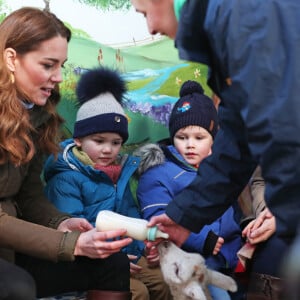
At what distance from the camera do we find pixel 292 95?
103 cm

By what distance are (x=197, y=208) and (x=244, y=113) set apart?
577 mm

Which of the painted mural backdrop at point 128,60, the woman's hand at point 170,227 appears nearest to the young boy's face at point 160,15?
the woman's hand at point 170,227

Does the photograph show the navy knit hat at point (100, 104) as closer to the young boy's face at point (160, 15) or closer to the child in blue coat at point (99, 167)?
the child in blue coat at point (99, 167)

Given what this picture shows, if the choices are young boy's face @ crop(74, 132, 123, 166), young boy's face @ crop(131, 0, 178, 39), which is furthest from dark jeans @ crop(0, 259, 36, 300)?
young boy's face @ crop(74, 132, 123, 166)

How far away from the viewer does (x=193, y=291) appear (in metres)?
1.91

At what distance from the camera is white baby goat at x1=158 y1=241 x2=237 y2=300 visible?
1.91 m

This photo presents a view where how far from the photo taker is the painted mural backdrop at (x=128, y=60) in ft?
8.98

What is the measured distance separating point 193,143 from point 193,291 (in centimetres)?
92

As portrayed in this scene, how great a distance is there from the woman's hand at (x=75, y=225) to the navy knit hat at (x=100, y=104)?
0.56m

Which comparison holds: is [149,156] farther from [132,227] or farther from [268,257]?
[132,227]

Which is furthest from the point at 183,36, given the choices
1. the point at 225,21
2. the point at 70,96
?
the point at 70,96

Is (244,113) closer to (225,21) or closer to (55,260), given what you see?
(225,21)

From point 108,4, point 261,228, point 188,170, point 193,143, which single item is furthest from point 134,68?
point 261,228

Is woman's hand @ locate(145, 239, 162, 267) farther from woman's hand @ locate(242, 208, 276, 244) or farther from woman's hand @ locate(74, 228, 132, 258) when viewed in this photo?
woman's hand @ locate(242, 208, 276, 244)
